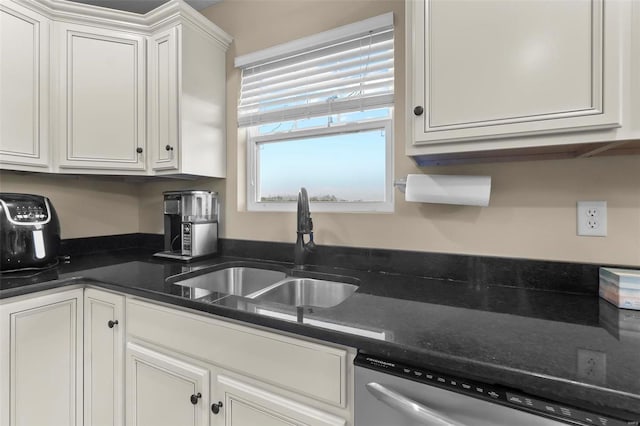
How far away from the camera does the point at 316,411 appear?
0.81 meters

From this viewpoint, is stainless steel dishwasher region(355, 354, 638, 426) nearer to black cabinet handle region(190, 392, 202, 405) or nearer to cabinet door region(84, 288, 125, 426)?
black cabinet handle region(190, 392, 202, 405)

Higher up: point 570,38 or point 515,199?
point 570,38

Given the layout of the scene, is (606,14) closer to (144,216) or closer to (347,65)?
(347,65)

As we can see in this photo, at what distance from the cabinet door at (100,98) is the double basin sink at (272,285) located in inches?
29.9

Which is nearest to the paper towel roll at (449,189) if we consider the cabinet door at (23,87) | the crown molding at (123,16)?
the crown molding at (123,16)

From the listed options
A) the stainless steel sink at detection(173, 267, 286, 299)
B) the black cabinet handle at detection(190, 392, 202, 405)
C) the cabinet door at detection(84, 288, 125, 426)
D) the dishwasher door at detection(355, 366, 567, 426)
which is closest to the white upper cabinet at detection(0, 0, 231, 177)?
the stainless steel sink at detection(173, 267, 286, 299)

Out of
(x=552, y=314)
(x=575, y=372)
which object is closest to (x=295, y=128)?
(x=552, y=314)

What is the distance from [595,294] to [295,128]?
149 centimetres

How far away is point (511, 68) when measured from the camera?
870 millimetres

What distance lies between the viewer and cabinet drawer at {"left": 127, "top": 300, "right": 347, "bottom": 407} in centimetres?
79

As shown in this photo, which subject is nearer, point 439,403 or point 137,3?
point 439,403

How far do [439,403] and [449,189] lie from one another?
78 centimetres

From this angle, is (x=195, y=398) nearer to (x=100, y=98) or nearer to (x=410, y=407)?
(x=410, y=407)

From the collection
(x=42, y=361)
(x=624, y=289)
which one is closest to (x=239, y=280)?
(x=42, y=361)
